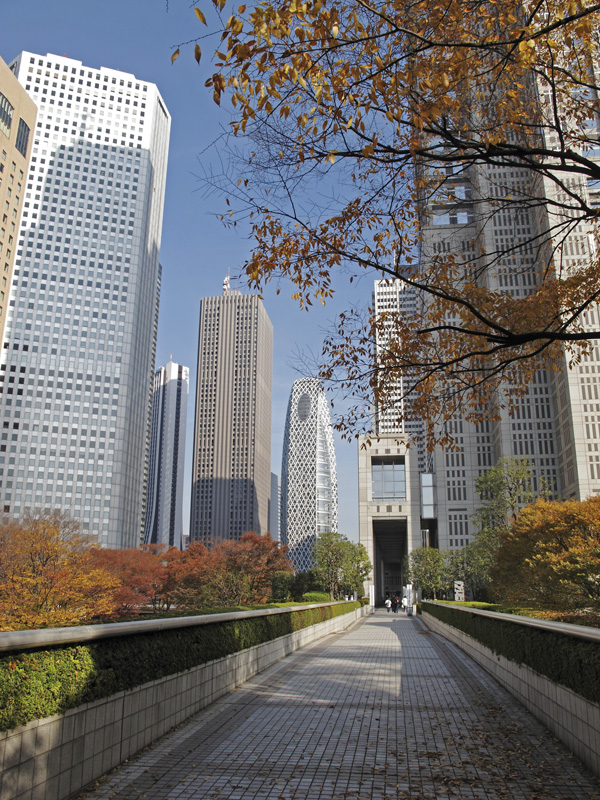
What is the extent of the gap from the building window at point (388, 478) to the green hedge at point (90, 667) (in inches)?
2437

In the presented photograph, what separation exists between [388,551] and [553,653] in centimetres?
9545

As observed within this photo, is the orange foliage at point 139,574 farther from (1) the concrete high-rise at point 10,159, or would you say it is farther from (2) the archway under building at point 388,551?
(1) the concrete high-rise at point 10,159

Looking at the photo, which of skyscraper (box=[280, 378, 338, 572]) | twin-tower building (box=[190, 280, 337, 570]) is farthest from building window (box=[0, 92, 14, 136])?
skyscraper (box=[280, 378, 338, 572])

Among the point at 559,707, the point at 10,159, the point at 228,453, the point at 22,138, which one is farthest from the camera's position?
the point at 228,453

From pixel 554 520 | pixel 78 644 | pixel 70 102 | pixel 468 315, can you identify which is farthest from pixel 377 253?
pixel 70 102

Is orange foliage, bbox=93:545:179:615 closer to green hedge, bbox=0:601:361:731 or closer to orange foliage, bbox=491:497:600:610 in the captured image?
orange foliage, bbox=491:497:600:610

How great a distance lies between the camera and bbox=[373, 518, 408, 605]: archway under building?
72963 millimetres

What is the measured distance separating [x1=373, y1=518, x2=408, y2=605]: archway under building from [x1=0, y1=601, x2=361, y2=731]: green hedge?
63.7 meters

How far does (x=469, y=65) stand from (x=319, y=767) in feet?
21.3

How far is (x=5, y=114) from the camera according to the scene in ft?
220

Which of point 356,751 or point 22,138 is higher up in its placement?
point 22,138

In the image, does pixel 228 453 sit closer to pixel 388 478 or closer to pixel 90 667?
pixel 388 478

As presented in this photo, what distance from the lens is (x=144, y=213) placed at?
120m

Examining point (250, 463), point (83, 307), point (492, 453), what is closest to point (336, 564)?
point (492, 453)
